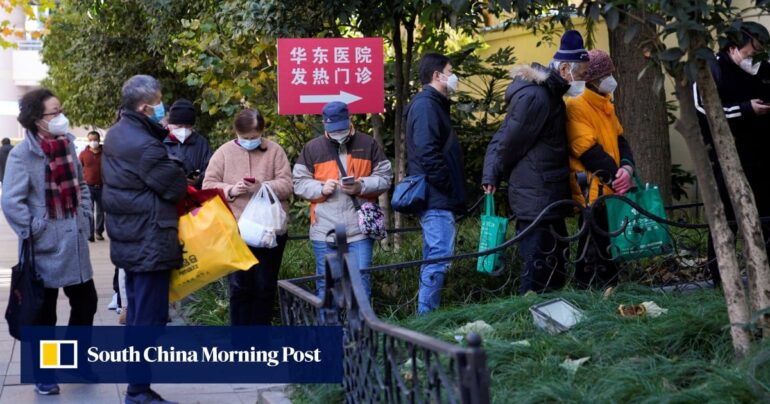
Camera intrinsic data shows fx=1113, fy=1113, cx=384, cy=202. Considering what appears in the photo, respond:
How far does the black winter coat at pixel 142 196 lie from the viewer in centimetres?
595

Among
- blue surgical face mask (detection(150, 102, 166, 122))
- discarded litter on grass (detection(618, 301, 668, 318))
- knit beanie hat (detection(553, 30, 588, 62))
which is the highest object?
knit beanie hat (detection(553, 30, 588, 62))

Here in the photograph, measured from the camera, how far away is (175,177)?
19.6ft

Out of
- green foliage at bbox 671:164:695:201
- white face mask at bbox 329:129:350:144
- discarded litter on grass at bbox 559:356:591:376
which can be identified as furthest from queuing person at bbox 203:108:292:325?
green foliage at bbox 671:164:695:201

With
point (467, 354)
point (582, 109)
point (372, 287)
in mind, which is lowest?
point (372, 287)

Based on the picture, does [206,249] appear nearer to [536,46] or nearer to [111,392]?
[111,392]

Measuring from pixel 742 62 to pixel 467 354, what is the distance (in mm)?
4530

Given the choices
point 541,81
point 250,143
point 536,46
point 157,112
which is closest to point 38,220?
point 157,112

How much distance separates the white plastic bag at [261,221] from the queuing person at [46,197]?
41.1 inches

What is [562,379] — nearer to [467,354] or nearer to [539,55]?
[467,354]

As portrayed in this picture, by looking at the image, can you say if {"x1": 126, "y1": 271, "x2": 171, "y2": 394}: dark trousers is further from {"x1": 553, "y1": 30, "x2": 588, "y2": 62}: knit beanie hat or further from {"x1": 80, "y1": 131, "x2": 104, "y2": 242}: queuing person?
{"x1": 80, "y1": 131, "x2": 104, "y2": 242}: queuing person

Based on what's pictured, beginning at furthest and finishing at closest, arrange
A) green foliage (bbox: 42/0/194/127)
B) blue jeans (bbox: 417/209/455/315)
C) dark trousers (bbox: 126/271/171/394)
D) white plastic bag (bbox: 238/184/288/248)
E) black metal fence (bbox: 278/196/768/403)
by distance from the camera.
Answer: green foliage (bbox: 42/0/194/127)
blue jeans (bbox: 417/209/455/315)
white plastic bag (bbox: 238/184/288/248)
dark trousers (bbox: 126/271/171/394)
black metal fence (bbox: 278/196/768/403)

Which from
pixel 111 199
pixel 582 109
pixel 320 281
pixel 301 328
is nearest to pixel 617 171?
pixel 582 109

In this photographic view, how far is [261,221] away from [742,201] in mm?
3143

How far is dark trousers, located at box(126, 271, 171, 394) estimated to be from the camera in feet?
19.9
